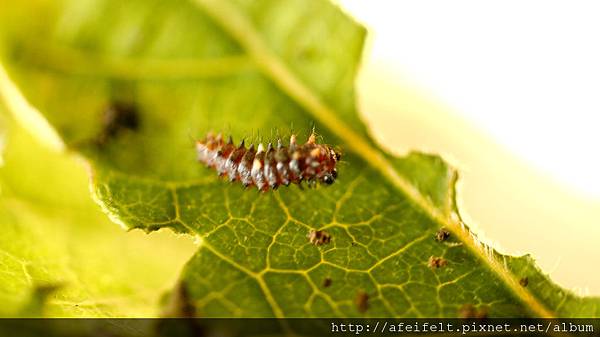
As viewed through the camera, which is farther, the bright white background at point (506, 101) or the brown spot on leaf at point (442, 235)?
the bright white background at point (506, 101)

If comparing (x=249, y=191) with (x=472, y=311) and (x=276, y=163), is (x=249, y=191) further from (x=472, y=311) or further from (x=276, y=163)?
(x=472, y=311)

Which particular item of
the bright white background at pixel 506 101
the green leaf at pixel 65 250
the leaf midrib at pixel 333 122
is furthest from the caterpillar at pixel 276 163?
the bright white background at pixel 506 101

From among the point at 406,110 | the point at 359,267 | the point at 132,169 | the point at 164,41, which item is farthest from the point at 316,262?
the point at 406,110

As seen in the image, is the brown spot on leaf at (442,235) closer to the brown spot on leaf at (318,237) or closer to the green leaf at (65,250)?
the brown spot on leaf at (318,237)

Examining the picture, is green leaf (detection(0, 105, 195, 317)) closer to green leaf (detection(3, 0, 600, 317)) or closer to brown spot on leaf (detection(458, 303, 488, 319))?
green leaf (detection(3, 0, 600, 317))

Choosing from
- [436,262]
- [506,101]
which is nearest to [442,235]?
[436,262]

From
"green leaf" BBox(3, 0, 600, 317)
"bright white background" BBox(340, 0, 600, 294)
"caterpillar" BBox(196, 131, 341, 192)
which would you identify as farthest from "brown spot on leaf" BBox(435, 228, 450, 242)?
"bright white background" BBox(340, 0, 600, 294)
